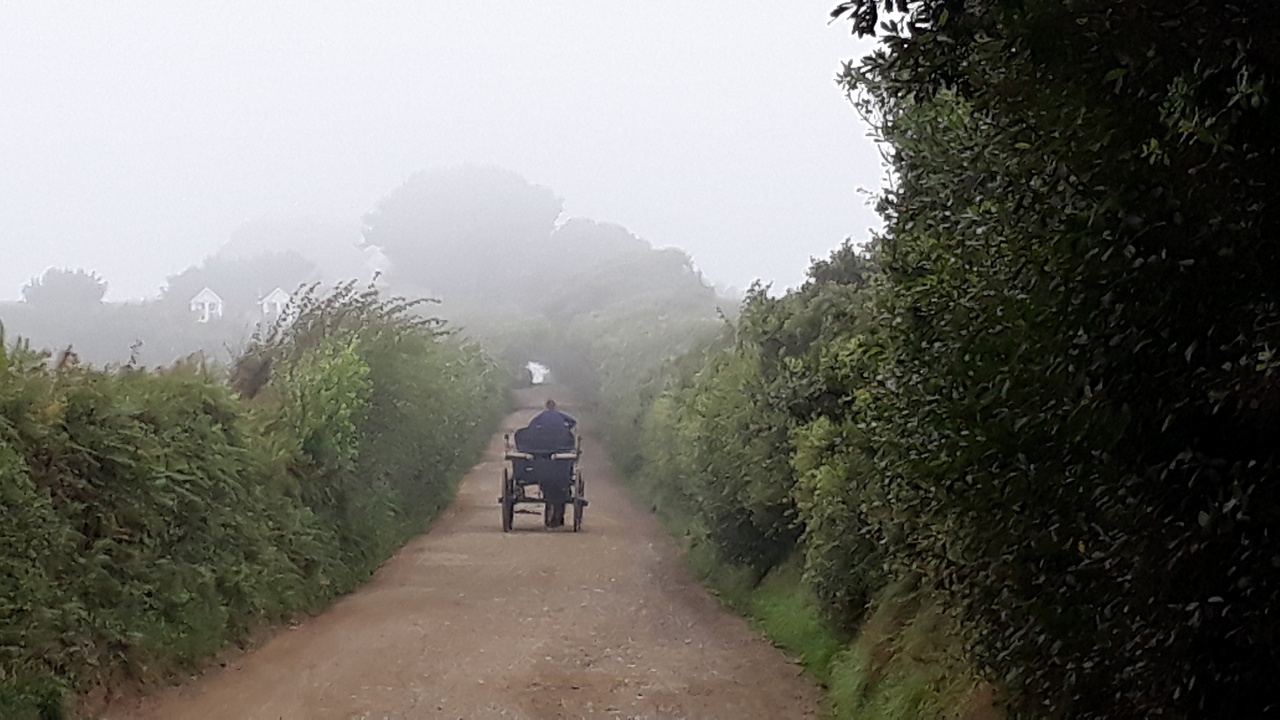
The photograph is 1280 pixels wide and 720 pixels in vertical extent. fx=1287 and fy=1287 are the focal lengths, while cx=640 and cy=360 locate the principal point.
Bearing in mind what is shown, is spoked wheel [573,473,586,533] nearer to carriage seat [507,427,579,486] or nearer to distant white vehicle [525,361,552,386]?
carriage seat [507,427,579,486]

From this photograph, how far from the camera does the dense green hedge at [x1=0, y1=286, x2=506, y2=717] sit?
8805mm

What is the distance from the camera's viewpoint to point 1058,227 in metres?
4.46

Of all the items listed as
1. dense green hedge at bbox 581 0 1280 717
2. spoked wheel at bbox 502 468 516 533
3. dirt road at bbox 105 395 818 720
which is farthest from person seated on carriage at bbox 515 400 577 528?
dense green hedge at bbox 581 0 1280 717

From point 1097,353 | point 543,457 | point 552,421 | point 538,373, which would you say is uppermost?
point 538,373

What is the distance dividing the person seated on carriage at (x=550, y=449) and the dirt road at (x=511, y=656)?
3170mm

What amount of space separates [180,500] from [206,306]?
25.1 meters

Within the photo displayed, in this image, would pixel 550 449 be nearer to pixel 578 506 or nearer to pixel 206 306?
pixel 578 506

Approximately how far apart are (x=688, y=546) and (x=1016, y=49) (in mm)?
17547

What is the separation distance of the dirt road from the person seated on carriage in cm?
317

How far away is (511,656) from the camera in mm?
11820

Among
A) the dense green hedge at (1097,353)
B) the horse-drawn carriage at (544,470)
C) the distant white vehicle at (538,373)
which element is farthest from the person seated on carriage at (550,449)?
the distant white vehicle at (538,373)

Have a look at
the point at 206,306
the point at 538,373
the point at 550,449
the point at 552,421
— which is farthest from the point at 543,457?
the point at 538,373

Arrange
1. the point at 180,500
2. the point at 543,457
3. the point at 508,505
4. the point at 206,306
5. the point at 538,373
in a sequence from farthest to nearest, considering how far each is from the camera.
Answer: the point at 538,373
the point at 206,306
the point at 508,505
the point at 543,457
the point at 180,500

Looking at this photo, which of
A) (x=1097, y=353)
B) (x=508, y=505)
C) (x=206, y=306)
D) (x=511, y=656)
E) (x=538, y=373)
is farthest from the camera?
(x=538, y=373)
